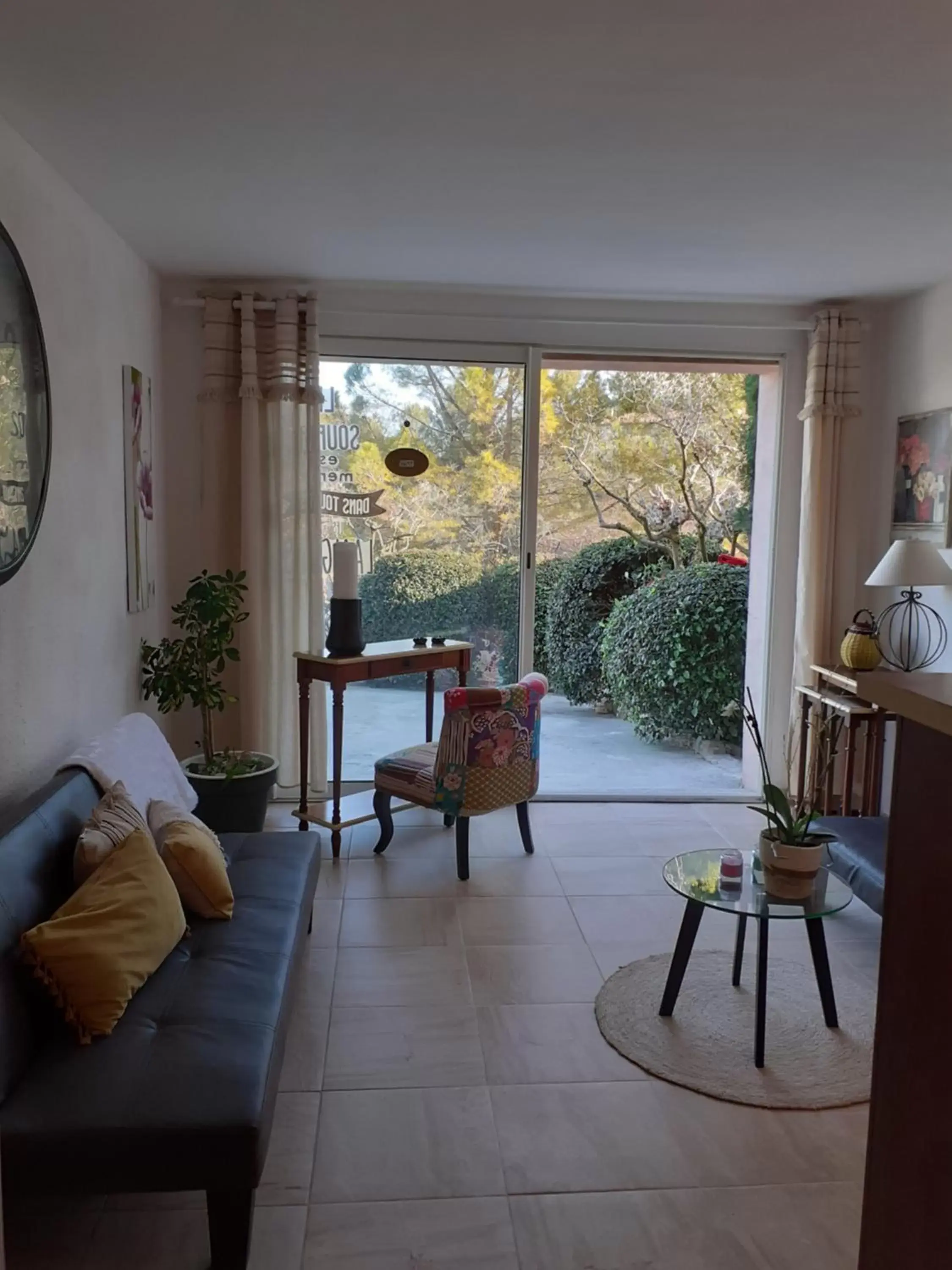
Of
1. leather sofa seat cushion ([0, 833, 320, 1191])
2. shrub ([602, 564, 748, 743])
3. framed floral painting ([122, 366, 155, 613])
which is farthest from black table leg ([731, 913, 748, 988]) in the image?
shrub ([602, 564, 748, 743])

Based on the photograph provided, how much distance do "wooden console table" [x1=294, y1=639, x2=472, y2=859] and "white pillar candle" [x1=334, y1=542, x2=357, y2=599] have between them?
26 cm

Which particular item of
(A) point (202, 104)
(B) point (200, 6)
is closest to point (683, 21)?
(B) point (200, 6)

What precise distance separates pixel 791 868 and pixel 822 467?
8.19ft

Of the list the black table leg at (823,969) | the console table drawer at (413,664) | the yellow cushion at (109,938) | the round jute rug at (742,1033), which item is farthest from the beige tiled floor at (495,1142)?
the console table drawer at (413,664)

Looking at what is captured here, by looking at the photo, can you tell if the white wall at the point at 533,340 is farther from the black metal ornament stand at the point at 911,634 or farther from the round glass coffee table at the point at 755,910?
the round glass coffee table at the point at 755,910

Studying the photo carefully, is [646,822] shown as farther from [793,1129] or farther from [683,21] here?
[683,21]

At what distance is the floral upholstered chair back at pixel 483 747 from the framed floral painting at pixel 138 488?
4.34 ft

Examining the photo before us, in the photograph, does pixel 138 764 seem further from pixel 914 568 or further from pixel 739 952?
pixel 914 568

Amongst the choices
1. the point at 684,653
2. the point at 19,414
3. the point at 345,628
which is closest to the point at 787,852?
the point at 345,628

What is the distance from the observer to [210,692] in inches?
143

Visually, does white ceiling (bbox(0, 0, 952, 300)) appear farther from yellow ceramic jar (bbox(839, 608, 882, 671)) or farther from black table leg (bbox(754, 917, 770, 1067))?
black table leg (bbox(754, 917, 770, 1067))

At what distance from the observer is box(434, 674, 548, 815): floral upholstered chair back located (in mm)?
3496

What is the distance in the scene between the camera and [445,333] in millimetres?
4316

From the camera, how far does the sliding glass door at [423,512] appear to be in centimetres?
441
